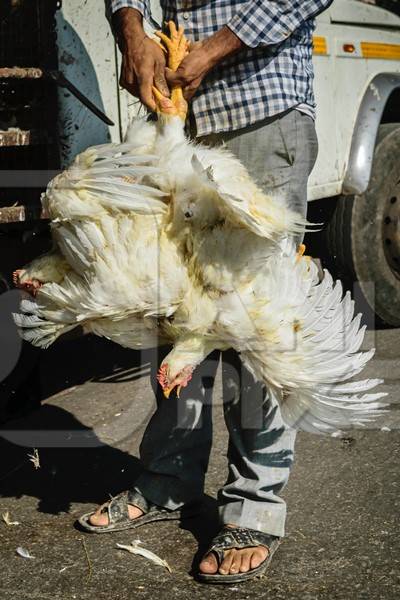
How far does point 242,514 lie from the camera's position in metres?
3.20

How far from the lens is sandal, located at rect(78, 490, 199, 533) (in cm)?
343

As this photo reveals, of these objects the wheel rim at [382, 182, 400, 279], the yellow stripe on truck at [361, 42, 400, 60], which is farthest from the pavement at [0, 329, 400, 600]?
the yellow stripe on truck at [361, 42, 400, 60]

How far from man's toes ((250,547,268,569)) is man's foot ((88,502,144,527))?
1.82ft

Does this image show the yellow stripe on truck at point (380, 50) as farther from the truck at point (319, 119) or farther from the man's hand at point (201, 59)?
the man's hand at point (201, 59)

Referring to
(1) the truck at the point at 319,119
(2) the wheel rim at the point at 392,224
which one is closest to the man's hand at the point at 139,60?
(1) the truck at the point at 319,119

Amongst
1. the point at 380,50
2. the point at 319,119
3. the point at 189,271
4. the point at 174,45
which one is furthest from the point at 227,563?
the point at 380,50

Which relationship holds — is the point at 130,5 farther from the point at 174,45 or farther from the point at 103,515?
the point at 103,515

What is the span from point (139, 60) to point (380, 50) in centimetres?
338

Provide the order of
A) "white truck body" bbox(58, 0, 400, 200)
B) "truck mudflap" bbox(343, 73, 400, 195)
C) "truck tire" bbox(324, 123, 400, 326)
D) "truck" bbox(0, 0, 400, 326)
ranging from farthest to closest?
"truck tire" bbox(324, 123, 400, 326)
"truck mudflap" bbox(343, 73, 400, 195)
"white truck body" bbox(58, 0, 400, 200)
"truck" bbox(0, 0, 400, 326)

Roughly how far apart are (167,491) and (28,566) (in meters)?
0.58

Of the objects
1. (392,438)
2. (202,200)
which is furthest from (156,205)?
(392,438)

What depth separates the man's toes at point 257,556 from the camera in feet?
10.1

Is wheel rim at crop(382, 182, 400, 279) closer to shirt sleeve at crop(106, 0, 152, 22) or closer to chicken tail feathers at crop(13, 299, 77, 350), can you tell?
shirt sleeve at crop(106, 0, 152, 22)

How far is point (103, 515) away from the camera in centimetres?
347
